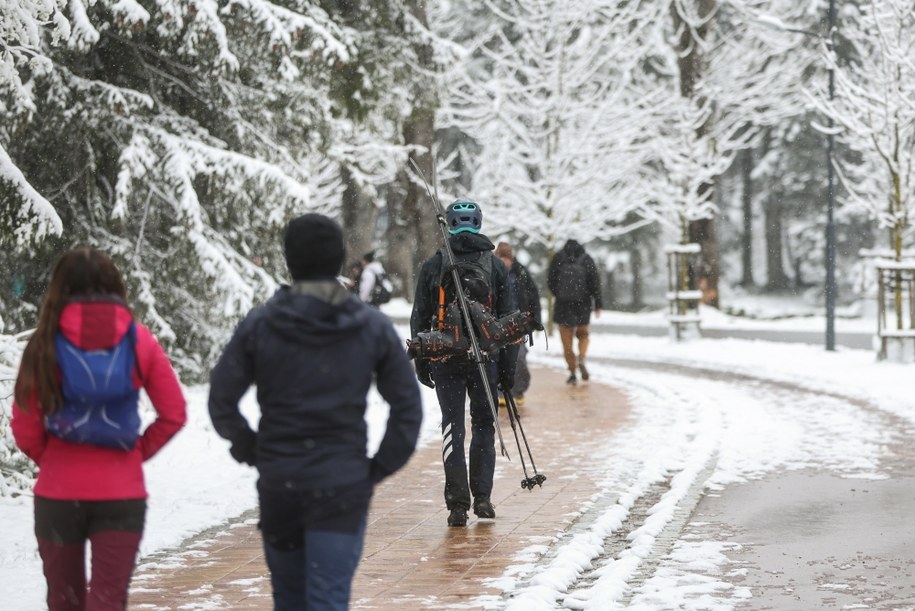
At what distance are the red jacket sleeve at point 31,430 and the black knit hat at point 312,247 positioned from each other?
93 cm

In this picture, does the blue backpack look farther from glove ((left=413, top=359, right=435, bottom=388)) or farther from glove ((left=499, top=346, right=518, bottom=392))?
glove ((left=499, top=346, right=518, bottom=392))

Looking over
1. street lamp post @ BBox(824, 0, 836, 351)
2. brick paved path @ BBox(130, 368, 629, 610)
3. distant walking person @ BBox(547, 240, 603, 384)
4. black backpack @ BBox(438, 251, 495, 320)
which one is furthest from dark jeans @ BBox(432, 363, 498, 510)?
street lamp post @ BBox(824, 0, 836, 351)

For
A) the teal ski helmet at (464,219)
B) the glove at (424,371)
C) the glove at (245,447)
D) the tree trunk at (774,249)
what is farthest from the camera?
the tree trunk at (774,249)

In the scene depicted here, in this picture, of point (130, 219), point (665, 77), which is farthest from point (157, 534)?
point (665, 77)

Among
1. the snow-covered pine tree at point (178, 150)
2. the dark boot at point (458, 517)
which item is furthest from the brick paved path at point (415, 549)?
the snow-covered pine tree at point (178, 150)

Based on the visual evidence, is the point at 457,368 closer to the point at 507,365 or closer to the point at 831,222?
the point at 507,365

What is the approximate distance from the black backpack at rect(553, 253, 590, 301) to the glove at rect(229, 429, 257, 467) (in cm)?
1316

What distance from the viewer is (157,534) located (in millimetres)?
7930

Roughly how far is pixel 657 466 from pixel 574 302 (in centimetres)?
700

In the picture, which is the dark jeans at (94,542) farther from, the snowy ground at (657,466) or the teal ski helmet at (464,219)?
the teal ski helmet at (464,219)

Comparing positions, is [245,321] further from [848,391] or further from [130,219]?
[848,391]

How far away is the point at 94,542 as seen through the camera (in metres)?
4.21

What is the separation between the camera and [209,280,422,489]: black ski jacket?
13.2 feet

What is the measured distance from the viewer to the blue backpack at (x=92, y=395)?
418cm
